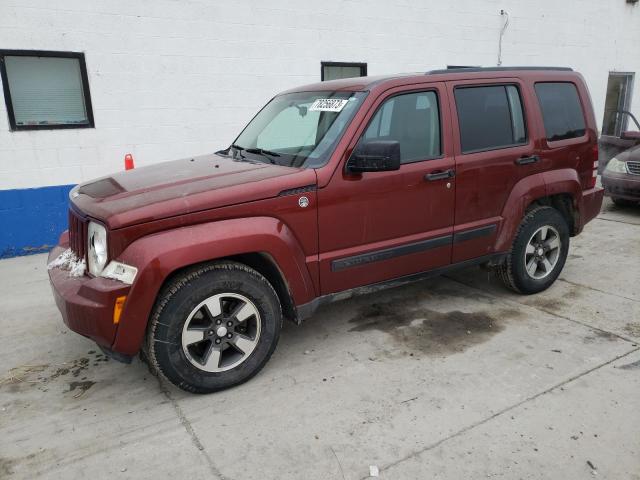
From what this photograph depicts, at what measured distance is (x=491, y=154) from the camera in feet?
13.0

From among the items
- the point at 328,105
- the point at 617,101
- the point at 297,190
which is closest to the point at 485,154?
the point at 328,105

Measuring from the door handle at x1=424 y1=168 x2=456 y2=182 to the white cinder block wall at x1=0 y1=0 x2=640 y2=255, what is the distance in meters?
4.32

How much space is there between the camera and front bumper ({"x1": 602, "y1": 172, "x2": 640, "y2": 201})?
740 centimetres

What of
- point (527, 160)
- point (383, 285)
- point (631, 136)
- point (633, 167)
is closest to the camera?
point (383, 285)

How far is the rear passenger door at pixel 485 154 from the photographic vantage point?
3840mm

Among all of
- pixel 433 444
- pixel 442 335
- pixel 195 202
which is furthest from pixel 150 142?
pixel 433 444

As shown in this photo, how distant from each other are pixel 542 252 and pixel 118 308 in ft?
11.8

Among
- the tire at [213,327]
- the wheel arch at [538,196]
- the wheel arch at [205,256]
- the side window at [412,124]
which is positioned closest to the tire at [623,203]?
the wheel arch at [538,196]

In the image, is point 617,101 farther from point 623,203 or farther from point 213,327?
point 213,327

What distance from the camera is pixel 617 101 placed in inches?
524

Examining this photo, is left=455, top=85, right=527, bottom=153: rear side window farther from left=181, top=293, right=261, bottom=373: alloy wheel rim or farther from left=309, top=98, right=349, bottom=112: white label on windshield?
left=181, top=293, right=261, bottom=373: alloy wheel rim

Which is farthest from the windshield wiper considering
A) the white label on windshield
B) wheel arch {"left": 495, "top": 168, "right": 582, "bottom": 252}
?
wheel arch {"left": 495, "top": 168, "right": 582, "bottom": 252}

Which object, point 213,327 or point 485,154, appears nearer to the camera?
point 213,327

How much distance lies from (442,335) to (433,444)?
130 centimetres
